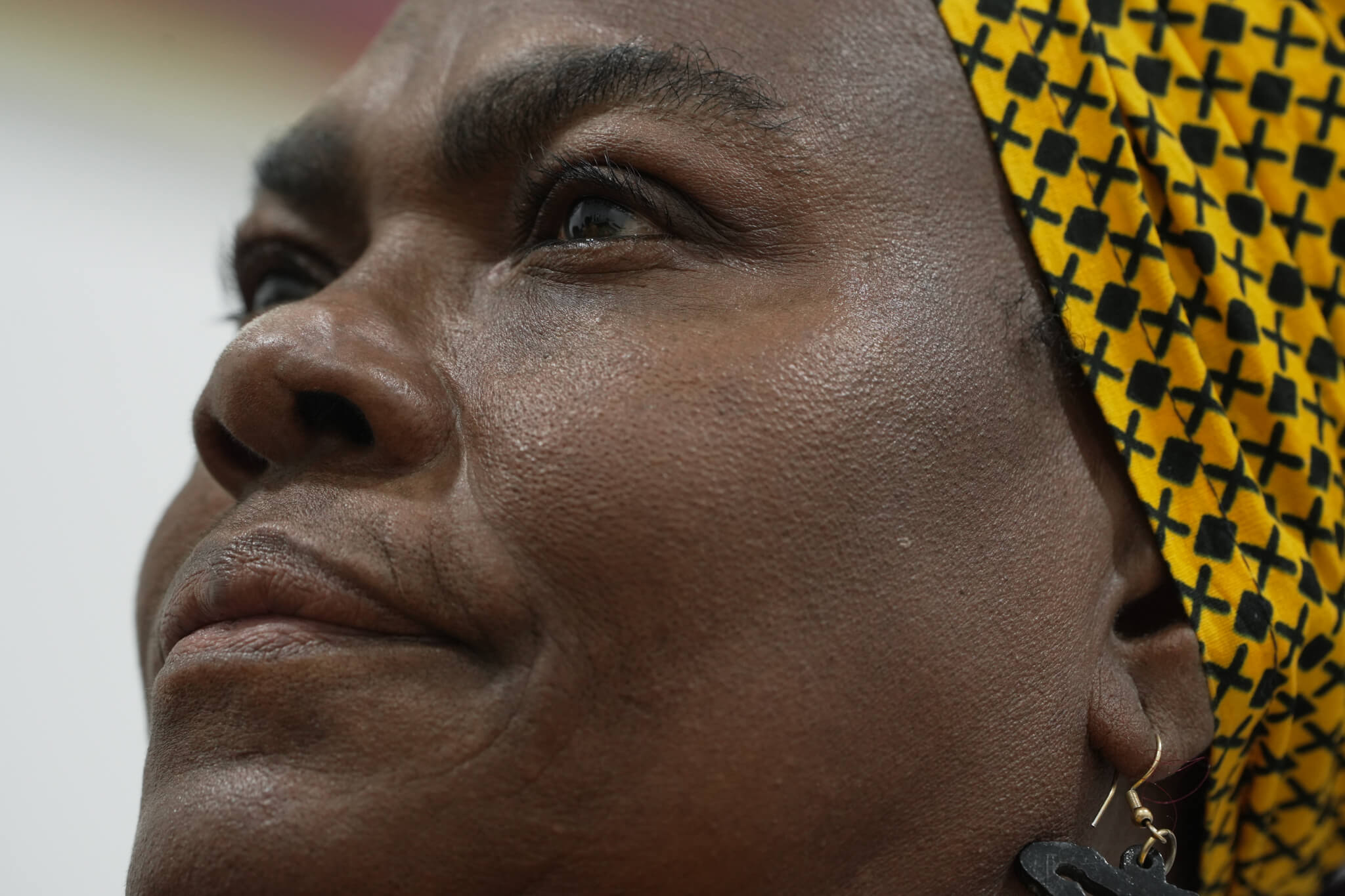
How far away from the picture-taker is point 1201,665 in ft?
4.02

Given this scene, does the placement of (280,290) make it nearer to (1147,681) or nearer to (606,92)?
(606,92)

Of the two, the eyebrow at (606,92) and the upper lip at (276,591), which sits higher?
the eyebrow at (606,92)

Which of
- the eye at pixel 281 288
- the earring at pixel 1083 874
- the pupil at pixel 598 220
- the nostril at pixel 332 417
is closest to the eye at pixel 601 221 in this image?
the pupil at pixel 598 220

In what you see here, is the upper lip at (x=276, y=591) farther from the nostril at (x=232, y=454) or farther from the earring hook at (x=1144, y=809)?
the earring hook at (x=1144, y=809)

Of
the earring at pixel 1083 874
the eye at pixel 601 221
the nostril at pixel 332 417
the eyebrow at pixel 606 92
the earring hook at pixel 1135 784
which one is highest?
the eyebrow at pixel 606 92

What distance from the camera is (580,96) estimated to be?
1.20 m

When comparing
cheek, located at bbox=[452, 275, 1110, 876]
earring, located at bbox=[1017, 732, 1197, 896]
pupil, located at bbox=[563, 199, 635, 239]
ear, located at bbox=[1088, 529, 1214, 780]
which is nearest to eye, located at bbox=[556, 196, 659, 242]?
pupil, located at bbox=[563, 199, 635, 239]

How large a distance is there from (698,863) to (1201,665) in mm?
535

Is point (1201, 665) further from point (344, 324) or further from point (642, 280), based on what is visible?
point (344, 324)

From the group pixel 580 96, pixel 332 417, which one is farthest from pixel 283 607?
pixel 580 96

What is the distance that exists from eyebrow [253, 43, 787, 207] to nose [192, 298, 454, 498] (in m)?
0.21

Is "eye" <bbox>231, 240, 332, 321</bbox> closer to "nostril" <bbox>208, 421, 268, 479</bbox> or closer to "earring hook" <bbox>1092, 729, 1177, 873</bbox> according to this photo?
"nostril" <bbox>208, 421, 268, 479</bbox>

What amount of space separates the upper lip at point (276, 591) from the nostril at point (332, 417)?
0.10 meters

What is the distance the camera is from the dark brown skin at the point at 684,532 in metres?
1.00
